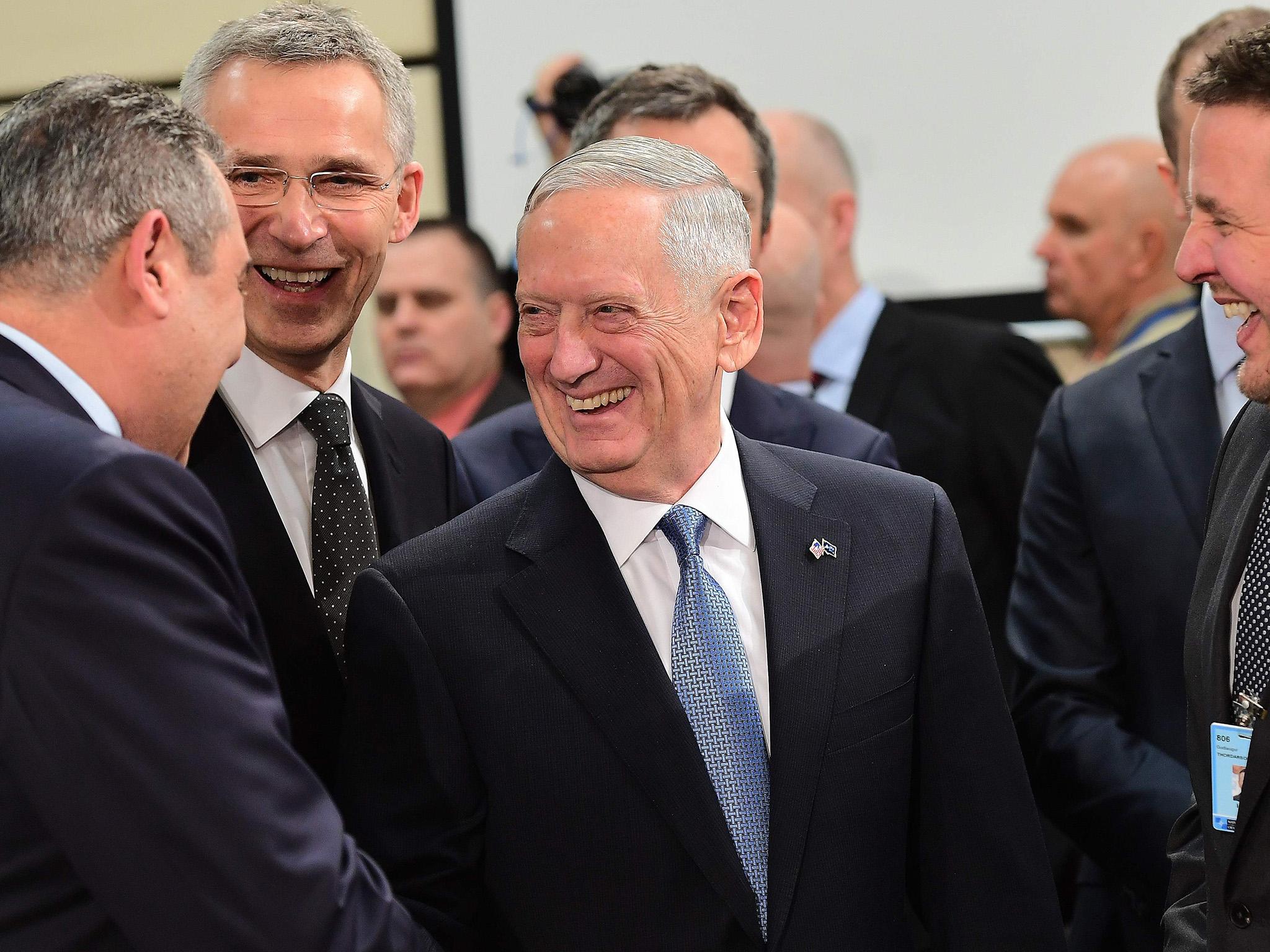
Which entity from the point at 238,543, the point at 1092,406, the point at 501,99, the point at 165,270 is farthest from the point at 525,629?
the point at 501,99

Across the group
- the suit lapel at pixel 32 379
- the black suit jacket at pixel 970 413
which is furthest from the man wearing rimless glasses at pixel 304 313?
the black suit jacket at pixel 970 413

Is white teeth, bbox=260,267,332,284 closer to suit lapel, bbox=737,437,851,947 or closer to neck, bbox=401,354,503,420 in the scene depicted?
suit lapel, bbox=737,437,851,947

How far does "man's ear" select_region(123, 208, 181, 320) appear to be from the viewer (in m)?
1.47

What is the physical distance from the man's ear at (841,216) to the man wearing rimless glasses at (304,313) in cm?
221

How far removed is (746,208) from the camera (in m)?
2.47

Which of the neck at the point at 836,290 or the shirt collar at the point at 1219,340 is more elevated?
the shirt collar at the point at 1219,340

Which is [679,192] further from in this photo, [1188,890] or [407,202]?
[1188,890]

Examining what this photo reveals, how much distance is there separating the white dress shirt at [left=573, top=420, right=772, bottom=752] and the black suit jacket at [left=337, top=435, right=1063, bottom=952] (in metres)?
0.03

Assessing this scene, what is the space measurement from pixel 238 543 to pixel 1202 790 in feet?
4.13

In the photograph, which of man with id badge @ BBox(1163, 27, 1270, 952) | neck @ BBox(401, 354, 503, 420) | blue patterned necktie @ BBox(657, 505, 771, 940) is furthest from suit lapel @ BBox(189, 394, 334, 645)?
neck @ BBox(401, 354, 503, 420)

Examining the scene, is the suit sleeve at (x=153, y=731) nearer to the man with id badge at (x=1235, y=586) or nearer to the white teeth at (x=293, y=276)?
the white teeth at (x=293, y=276)

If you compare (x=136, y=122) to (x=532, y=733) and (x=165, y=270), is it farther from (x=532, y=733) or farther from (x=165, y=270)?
(x=532, y=733)

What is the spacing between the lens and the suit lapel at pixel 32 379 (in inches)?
56.2

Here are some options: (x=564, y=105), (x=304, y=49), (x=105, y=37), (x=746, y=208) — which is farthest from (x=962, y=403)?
(x=105, y=37)
